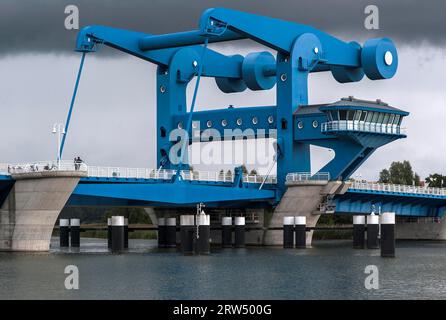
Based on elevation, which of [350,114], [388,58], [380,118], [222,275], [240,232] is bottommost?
[222,275]

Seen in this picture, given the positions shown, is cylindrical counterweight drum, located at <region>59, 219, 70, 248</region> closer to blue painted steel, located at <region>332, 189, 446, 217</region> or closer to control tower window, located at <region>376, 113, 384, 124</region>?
blue painted steel, located at <region>332, 189, 446, 217</region>

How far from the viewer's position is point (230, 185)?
350 ft

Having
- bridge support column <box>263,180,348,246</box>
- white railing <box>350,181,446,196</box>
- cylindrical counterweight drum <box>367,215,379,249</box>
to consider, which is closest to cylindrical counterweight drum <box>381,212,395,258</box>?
cylindrical counterweight drum <box>367,215,379,249</box>

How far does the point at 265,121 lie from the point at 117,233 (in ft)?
79.0

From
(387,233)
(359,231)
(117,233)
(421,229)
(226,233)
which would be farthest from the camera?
(421,229)

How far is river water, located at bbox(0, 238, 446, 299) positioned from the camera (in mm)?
62375

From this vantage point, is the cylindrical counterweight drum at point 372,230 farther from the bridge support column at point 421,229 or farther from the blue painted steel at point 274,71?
the bridge support column at point 421,229

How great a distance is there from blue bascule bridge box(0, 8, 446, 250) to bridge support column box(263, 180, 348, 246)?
11 cm

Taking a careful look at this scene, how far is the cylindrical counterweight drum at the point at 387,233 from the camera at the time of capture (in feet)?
290

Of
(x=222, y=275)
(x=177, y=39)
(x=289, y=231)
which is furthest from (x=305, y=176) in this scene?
(x=222, y=275)

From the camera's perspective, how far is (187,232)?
90.3 metres

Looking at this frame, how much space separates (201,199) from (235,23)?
49.5ft

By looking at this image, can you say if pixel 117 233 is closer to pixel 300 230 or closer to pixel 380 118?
pixel 300 230
